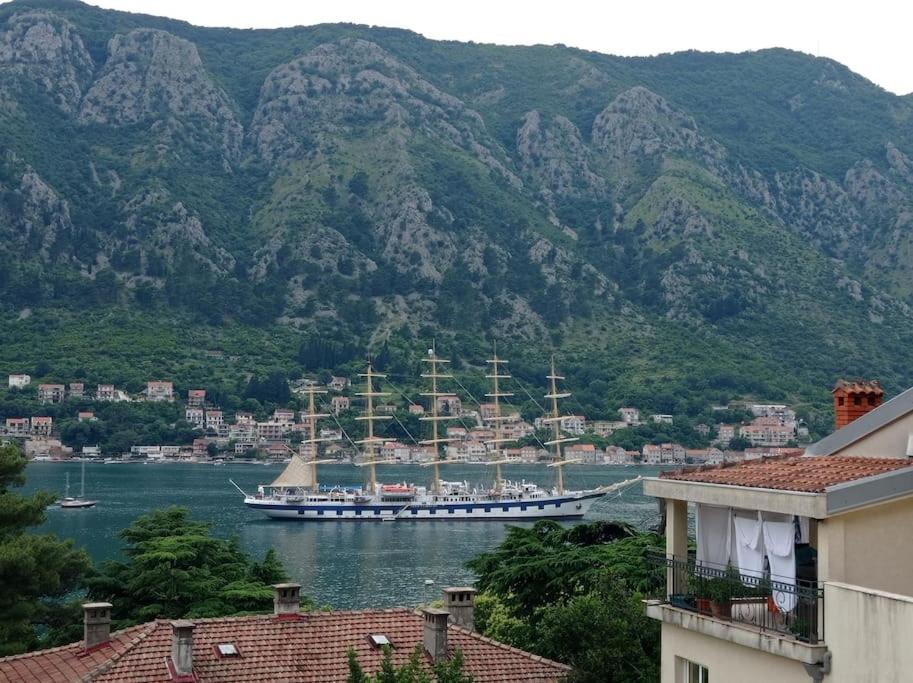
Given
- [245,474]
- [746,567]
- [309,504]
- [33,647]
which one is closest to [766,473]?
[746,567]

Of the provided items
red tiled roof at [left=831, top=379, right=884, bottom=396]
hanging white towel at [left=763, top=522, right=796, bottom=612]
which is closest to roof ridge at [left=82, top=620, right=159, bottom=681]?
hanging white towel at [left=763, top=522, right=796, bottom=612]

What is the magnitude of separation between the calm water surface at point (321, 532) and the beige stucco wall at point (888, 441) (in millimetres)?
48539

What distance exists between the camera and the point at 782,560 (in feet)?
41.0

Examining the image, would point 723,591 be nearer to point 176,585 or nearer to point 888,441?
point 888,441

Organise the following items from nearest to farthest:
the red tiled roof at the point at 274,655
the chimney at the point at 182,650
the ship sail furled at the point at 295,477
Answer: the chimney at the point at 182,650 → the red tiled roof at the point at 274,655 → the ship sail furled at the point at 295,477

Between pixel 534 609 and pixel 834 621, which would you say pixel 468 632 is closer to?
pixel 834 621

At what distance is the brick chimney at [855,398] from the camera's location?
1520 centimetres

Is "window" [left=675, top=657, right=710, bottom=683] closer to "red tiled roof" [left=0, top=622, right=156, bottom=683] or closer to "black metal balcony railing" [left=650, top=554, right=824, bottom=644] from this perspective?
"black metal balcony railing" [left=650, top=554, right=824, bottom=644]

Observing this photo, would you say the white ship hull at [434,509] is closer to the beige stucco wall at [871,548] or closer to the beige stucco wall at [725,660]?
the beige stucco wall at [725,660]

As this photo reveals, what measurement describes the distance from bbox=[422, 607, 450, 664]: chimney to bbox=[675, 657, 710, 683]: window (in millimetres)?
5899

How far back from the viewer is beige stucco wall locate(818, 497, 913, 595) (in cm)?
1173

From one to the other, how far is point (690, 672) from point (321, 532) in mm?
105394

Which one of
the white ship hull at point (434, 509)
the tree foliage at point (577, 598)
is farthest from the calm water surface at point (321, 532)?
the tree foliage at point (577, 598)

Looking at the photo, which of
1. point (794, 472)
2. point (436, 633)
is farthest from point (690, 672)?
point (436, 633)
